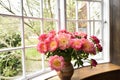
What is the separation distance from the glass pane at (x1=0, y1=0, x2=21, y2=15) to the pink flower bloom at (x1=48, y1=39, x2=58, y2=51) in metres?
0.48

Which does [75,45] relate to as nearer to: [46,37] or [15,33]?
[46,37]

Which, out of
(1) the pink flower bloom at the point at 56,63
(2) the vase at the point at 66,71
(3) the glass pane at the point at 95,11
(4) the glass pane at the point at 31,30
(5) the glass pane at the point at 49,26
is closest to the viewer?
(1) the pink flower bloom at the point at 56,63

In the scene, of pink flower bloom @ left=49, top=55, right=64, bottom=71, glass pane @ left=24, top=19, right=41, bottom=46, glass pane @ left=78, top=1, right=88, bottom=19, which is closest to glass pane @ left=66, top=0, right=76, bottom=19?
glass pane @ left=78, top=1, right=88, bottom=19

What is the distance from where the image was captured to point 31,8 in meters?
1.67

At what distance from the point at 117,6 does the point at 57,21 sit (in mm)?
873

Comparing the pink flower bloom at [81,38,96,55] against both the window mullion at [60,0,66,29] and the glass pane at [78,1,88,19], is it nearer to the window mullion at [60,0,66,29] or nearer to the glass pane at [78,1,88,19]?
the window mullion at [60,0,66,29]

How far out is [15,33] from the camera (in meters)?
1.49

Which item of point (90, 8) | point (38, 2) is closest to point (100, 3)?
point (90, 8)

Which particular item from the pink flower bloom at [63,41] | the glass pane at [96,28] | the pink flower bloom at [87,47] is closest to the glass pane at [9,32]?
the pink flower bloom at [63,41]

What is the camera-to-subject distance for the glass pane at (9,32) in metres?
1.39

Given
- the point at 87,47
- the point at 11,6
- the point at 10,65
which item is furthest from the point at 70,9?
the point at 10,65

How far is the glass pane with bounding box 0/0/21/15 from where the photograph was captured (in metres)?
1.41

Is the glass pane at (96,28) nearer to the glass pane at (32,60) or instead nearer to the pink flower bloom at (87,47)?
the glass pane at (32,60)

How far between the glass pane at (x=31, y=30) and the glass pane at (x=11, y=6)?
14 centimetres
